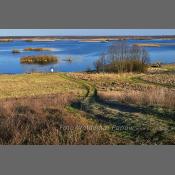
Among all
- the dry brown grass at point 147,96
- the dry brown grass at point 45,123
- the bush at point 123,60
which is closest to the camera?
the dry brown grass at point 45,123

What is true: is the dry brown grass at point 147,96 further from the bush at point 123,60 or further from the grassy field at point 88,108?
the bush at point 123,60

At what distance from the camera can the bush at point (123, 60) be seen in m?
11.8

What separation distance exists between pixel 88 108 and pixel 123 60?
193 centimetres

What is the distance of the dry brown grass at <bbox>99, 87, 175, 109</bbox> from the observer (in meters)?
11.2

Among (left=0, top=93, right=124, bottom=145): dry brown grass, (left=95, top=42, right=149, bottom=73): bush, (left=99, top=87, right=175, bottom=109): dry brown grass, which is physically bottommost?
(left=0, top=93, right=124, bottom=145): dry brown grass

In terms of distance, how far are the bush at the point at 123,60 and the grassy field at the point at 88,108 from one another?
21 centimetres

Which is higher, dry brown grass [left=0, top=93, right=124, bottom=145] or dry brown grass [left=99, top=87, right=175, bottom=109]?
dry brown grass [left=99, top=87, right=175, bottom=109]

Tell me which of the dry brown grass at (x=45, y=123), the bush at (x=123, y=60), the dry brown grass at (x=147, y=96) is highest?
the bush at (x=123, y=60)

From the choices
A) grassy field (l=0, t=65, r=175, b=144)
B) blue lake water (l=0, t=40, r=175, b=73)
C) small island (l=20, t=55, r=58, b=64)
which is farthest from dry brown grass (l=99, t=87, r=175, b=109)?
small island (l=20, t=55, r=58, b=64)

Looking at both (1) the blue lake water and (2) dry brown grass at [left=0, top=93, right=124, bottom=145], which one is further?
(1) the blue lake water

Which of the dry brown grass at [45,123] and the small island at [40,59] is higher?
the small island at [40,59]

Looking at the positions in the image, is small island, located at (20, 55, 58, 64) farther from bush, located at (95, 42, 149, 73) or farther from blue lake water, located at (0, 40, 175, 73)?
bush, located at (95, 42, 149, 73)

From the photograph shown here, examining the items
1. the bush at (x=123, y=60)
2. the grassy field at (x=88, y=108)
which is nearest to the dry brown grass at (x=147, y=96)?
the grassy field at (x=88, y=108)

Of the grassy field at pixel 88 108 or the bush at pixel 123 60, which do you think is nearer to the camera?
the grassy field at pixel 88 108
